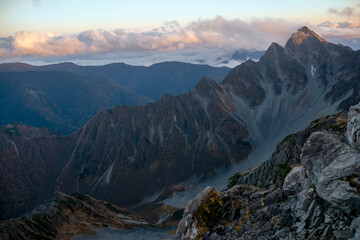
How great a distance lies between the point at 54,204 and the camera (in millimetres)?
118812

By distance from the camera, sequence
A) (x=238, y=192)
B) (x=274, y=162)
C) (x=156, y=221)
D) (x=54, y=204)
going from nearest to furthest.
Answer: (x=238, y=192), (x=274, y=162), (x=54, y=204), (x=156, y=221)

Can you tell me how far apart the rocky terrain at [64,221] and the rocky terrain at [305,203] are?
8651cm

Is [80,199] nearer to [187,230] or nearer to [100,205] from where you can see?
[100,205]

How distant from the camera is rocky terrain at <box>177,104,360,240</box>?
17.2m

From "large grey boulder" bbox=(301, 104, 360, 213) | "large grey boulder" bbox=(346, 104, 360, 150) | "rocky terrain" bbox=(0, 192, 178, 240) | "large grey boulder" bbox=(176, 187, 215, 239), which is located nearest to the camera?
"large grey boulder" bbox=(301, 104, 360, 213)

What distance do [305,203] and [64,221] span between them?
112 m

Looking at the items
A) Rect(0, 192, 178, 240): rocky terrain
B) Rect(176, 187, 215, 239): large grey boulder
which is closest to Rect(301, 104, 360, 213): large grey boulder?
Rect(176, 187, 215, 239): large grey boulder

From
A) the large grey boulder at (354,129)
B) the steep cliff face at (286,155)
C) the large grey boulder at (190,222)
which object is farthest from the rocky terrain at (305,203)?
the steep cliff face at (286,155)

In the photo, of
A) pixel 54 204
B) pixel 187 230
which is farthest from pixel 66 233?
pixel 187 230

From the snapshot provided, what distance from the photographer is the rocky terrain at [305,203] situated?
17219mm

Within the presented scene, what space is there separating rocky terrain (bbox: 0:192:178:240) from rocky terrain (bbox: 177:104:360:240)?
86512 mm

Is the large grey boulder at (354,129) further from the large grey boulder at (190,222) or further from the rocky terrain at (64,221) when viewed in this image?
the rocky terrain at (64,221)

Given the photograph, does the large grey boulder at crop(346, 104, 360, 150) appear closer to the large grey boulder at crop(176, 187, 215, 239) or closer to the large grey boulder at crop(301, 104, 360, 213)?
the large grey boulder at crop(301, 104, 360, 213)

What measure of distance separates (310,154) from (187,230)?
49.0 feet
